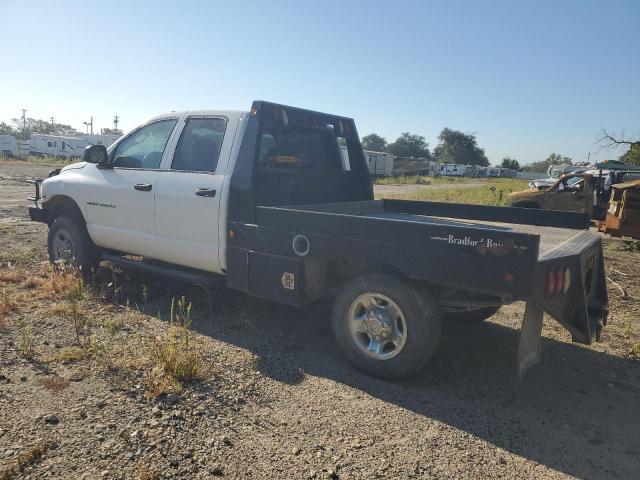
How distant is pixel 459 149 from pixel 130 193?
121563 millimetres

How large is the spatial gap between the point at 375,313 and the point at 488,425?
3.56 feet

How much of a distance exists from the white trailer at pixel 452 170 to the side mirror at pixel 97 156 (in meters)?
77.6

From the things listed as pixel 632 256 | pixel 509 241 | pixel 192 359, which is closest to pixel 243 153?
pixel 192 359

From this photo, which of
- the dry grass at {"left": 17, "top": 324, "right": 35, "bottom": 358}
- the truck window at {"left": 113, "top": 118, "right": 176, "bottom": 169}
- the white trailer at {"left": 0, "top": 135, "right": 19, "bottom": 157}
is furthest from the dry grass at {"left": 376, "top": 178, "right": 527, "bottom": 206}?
the white trailer at {"left": 0, "top": 135, "right": 19, "bottom": 157}

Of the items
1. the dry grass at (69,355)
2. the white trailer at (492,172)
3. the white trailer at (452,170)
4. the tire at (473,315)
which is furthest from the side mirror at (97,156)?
the white trailer at (492,172)

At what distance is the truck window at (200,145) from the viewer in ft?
15.9

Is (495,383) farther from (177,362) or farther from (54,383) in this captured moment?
(54,383)

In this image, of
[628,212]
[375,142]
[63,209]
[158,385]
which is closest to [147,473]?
[158,385]

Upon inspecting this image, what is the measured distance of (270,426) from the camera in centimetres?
312

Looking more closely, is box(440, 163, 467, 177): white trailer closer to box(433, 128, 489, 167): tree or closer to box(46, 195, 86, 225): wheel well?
box(433, 128, 489, 167): tree

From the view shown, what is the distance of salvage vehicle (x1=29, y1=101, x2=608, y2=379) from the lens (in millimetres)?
3377

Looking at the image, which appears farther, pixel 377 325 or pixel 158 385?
pixel 377 325

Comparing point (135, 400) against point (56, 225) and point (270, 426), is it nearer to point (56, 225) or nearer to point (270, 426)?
point (270, 426)

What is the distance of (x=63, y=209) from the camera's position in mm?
6395
